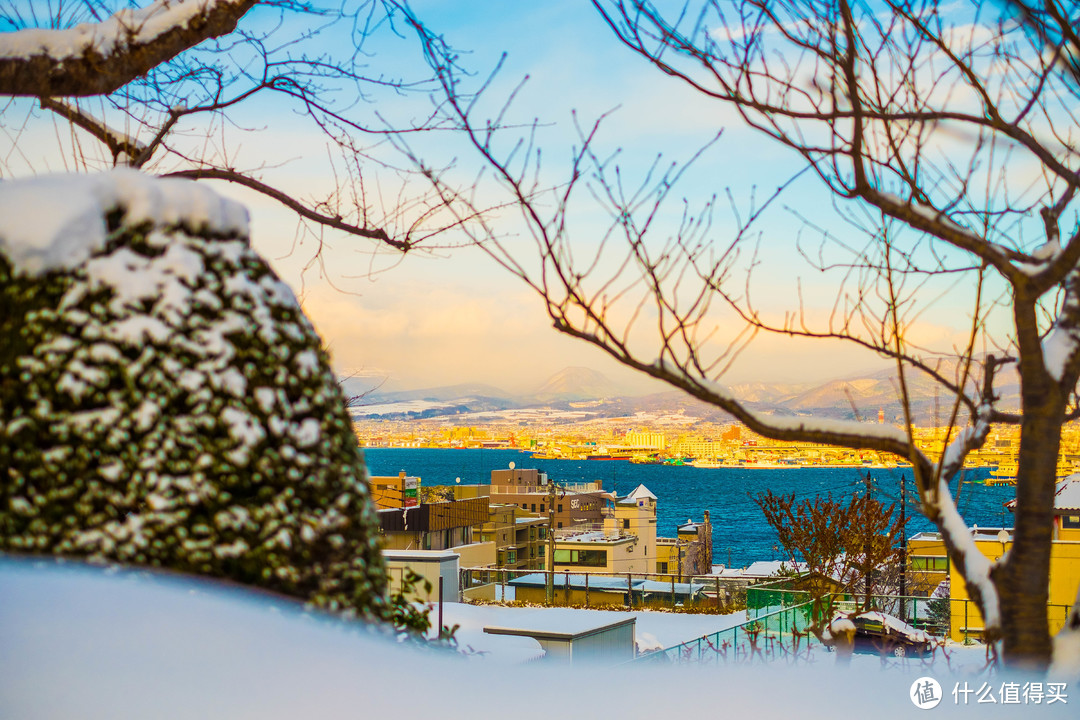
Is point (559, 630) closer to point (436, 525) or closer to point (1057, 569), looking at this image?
point (1057, 569)

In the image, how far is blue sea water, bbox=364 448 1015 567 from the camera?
53688 millimetres

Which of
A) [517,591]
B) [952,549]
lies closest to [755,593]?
[517,591]

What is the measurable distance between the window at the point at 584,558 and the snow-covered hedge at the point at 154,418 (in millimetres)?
35344

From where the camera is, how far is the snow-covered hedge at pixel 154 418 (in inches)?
70.0

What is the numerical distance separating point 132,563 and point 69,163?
3009 mm

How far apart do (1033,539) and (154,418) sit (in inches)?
85.9

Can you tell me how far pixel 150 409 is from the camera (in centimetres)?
179

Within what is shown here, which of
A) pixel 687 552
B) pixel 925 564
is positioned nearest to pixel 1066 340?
pixel 925 564

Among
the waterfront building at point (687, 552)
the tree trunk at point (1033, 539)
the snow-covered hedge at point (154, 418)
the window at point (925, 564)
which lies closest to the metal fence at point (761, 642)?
the tree trunk at point (1033, 539)

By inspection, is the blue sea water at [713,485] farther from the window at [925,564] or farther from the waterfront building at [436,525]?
the waterfront building at [436,525]

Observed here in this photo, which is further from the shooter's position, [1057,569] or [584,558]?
[584,558]

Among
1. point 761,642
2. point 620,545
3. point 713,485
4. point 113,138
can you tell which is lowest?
point 713,485

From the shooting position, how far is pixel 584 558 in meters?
36.3

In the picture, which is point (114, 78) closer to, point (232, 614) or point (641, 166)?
point (641, 166)
